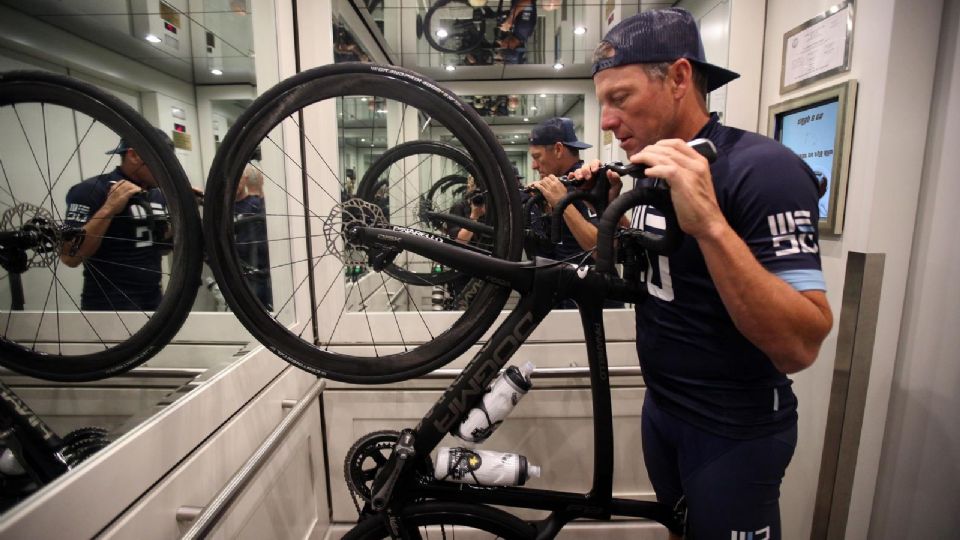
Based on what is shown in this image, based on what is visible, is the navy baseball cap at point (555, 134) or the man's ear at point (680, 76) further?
the navy baseball cap at point (555, 134)

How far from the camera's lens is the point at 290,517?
1.42m

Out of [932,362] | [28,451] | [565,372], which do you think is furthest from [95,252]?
[932,362]

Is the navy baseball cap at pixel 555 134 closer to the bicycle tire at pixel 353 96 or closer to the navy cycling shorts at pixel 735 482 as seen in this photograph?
the bicycle tire at pixel 353 96

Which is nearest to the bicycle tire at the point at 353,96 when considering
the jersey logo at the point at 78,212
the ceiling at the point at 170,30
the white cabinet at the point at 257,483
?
the white cabinet at the point at 257,483

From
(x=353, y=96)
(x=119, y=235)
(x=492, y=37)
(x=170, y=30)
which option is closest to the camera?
(x=353, y=96)

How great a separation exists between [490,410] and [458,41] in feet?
6.89

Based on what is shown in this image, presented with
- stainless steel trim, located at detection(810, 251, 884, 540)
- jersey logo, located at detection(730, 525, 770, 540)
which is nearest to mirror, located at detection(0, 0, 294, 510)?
jersey logo, located at detection(730, 525, 770, 540)

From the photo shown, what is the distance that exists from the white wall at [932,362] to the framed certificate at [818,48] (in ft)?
0.62

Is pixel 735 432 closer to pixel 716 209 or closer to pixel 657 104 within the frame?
pixel 716 209

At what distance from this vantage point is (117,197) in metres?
1.07

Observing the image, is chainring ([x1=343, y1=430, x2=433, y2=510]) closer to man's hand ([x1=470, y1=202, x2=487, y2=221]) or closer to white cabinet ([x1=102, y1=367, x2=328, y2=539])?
white cabinet ([x1=102, y1=367, x2=328, y2=539])

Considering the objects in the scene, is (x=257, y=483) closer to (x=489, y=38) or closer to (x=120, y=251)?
(x=120, y=251)

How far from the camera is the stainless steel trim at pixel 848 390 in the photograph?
1029mm

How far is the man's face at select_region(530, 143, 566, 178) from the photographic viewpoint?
73.3 inches
